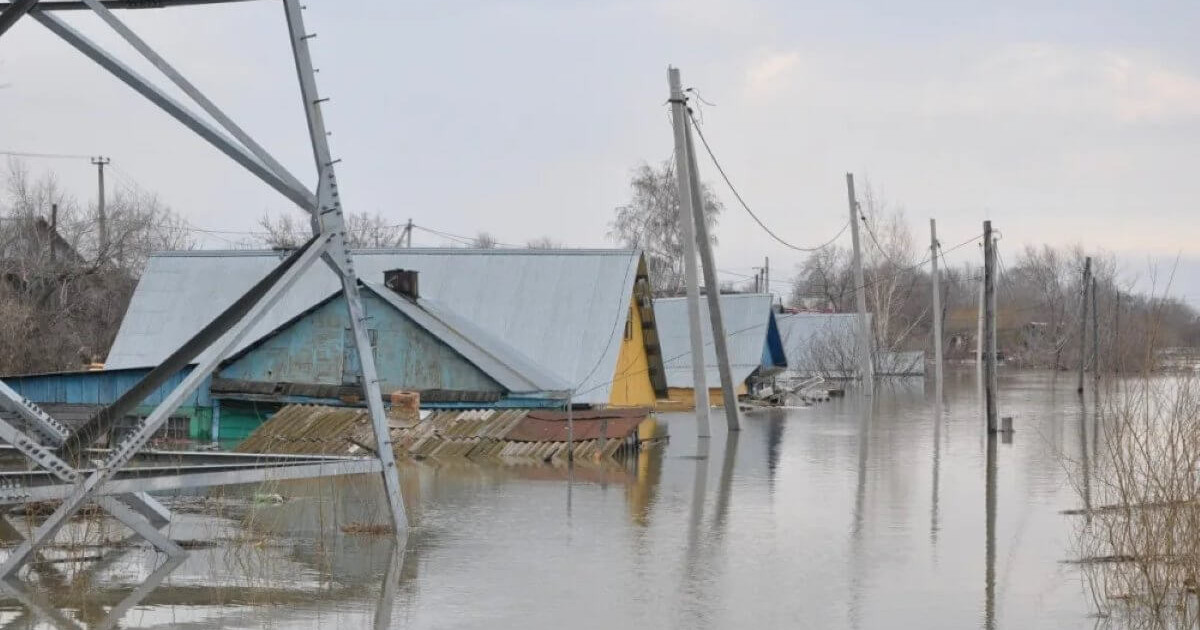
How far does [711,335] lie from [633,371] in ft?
42.7

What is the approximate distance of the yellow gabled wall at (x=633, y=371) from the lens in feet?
109

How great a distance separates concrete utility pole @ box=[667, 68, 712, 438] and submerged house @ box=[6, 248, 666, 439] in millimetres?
2069

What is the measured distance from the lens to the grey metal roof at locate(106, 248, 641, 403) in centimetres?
3069

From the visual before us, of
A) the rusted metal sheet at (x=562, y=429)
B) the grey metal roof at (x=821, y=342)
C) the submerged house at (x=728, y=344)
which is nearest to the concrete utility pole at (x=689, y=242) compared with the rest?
the rusted metal sheet at (x=562, y=429)

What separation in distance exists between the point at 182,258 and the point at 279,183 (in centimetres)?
2351

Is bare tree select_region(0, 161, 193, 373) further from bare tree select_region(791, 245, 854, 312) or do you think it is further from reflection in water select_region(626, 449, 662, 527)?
bare tree select_region(791, 245, 854, 312)

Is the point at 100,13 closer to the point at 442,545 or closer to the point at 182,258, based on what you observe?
the point at 442,545

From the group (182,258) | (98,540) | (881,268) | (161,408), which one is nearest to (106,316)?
(182,258)

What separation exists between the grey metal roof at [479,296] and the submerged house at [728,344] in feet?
33.2

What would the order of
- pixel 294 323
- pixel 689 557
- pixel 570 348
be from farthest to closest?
1. pixel 570 348
2. pixel 294 323
3. pixel 689 557

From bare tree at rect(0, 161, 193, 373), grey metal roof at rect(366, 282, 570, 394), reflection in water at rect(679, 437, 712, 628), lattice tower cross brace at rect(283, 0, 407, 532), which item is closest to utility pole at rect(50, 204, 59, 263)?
bare tree at rect(0, 161, 193, 373)

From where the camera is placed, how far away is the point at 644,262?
33.0m

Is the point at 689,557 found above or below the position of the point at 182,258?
below

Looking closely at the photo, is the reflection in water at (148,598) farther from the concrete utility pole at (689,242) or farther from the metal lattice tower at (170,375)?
the concrete utility pole at (689,242)
